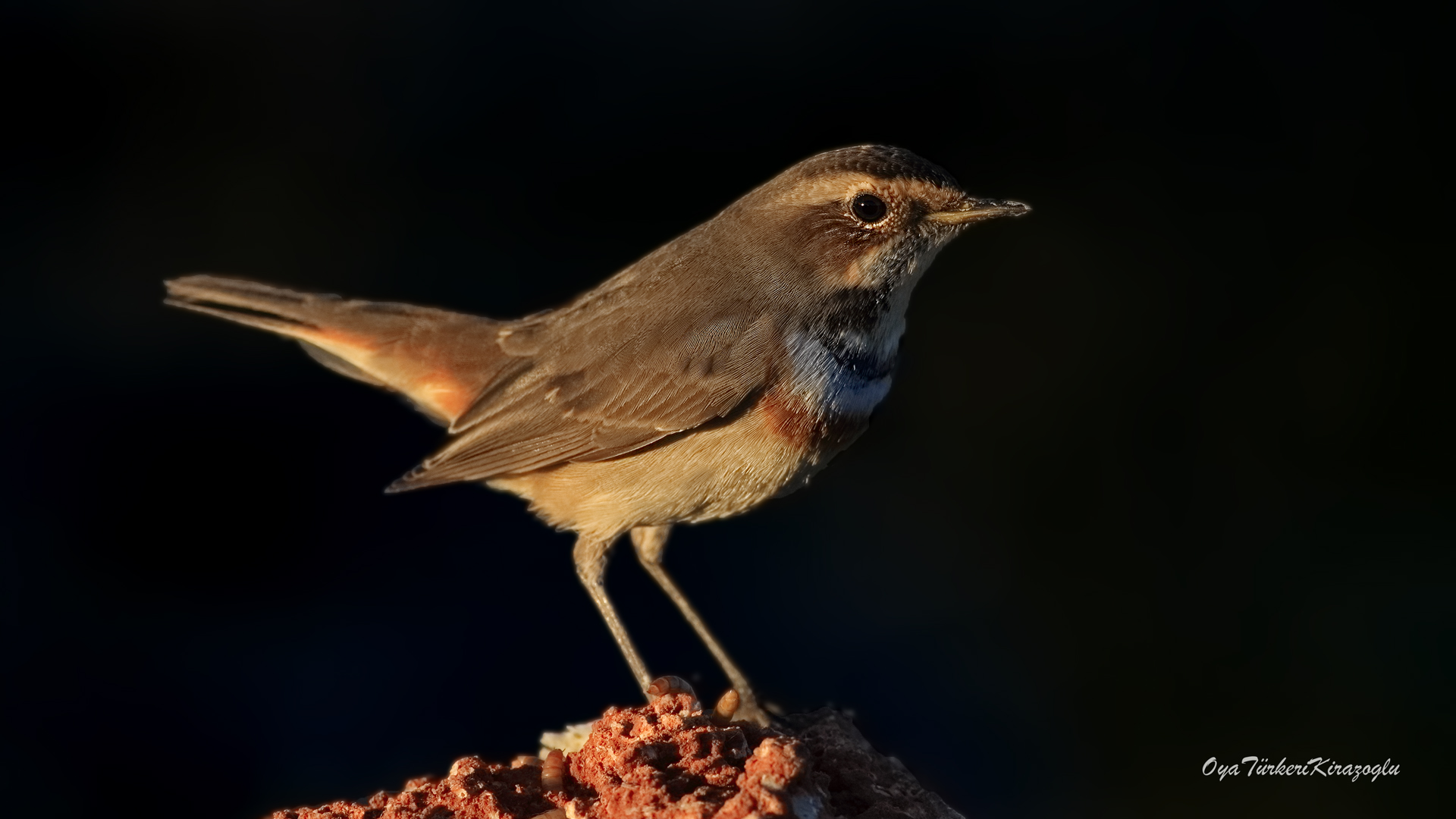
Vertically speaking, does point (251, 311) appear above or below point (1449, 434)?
above

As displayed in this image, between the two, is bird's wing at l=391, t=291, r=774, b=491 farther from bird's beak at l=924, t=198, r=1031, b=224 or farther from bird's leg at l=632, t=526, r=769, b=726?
bird's beak at l=924, t=198, r=1031, b=224

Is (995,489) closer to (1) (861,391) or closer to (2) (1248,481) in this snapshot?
(2) (1248,481)

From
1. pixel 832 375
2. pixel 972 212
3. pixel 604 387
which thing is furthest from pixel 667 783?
pixel 972 212

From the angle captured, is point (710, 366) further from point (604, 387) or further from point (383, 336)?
point (383, 336)

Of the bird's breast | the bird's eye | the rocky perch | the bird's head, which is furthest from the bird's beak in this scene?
the rocky perch

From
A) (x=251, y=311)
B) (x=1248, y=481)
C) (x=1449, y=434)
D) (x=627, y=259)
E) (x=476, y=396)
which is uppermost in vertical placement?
(x=627, y=259)

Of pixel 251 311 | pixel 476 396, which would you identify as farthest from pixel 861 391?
pixel 251 311
